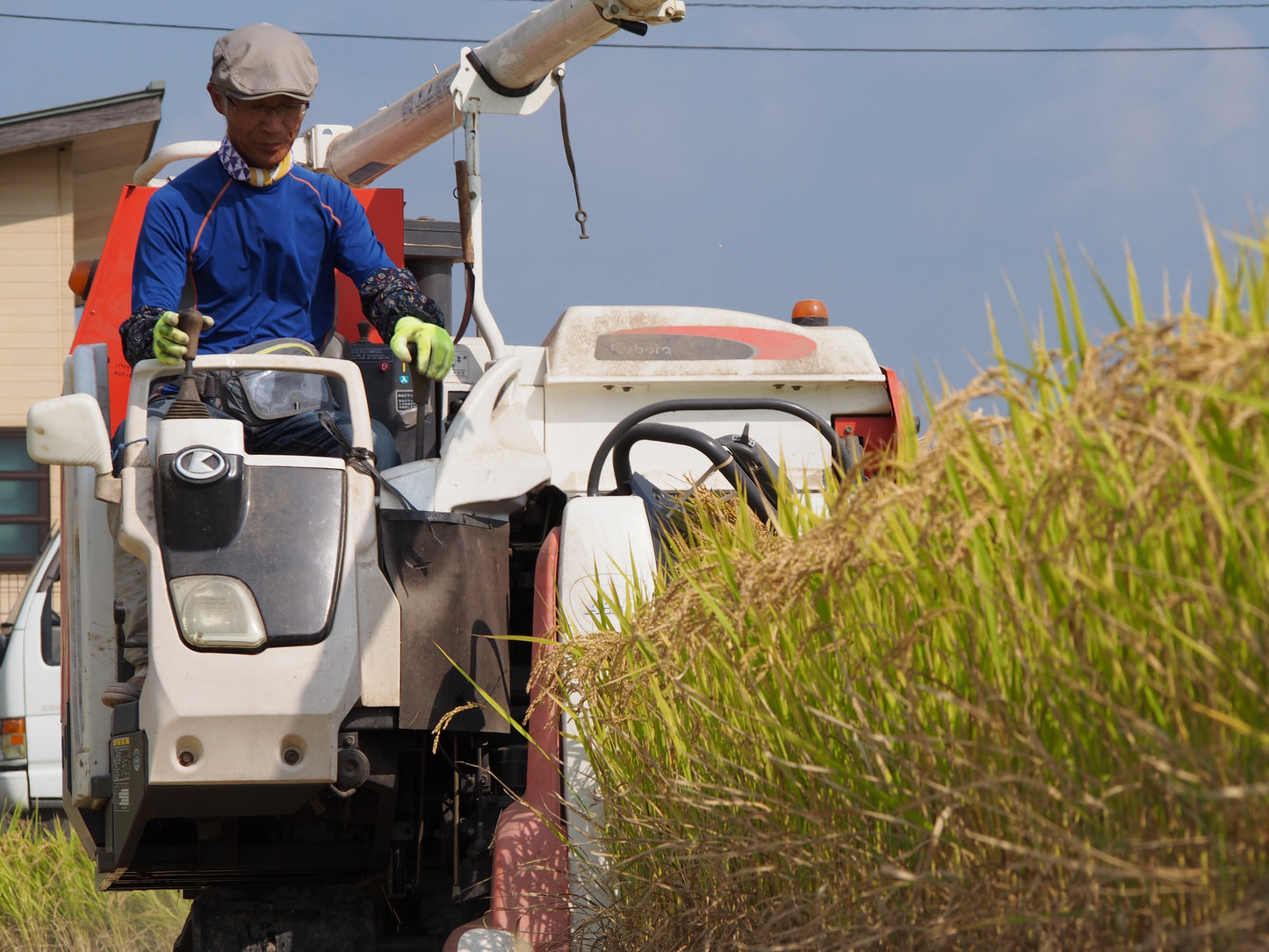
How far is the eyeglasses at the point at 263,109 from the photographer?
3.70m

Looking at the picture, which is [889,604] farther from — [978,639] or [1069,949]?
[1069,949]

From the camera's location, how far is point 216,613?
109 inches

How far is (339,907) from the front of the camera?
3.39 m

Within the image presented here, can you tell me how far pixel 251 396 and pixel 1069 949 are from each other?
7.63ft

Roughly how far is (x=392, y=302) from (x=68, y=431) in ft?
3.61

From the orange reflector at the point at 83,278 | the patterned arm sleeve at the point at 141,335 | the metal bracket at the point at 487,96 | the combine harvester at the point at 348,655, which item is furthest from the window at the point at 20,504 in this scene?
the patterned arm sleeve at the point at 141,335

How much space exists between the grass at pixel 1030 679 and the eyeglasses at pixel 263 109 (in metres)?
2.07

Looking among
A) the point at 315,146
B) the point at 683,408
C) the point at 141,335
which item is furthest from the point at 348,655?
the point at 315,146

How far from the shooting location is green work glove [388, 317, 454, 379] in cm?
345

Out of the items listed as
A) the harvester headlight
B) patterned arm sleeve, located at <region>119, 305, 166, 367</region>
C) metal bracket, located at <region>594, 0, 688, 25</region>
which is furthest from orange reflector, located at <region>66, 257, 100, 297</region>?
the harvester headlight

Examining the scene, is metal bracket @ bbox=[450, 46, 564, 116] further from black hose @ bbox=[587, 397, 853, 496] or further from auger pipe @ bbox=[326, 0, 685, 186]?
black hose @ bbox=[587, 397, 853, 496]

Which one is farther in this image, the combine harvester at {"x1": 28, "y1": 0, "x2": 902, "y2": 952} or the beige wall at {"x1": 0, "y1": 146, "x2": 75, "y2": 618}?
the beige wall at {"x1": 0, "y1": 146, "x2": 75, "y2": 618}

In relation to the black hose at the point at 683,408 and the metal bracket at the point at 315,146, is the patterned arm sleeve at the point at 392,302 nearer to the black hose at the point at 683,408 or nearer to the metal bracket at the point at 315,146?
the black hose at the point at 683,408

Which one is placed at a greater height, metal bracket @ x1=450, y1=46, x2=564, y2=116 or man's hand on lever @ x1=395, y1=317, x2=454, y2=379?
metal bracket @ x1=450, y1=46, x2=564, y2=116
